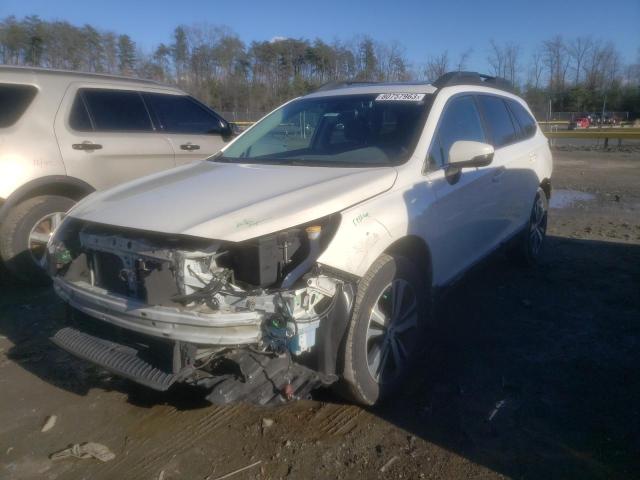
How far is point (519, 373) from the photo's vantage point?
3516 millimetres

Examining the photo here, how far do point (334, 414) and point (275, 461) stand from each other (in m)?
0.51

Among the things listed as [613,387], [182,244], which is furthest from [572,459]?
[182,244]

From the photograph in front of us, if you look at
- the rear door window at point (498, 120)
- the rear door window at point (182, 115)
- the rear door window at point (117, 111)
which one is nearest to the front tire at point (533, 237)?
the rear door window at point (498, 120)

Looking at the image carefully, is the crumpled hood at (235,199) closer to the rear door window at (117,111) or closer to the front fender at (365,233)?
the front fender at (365,233)

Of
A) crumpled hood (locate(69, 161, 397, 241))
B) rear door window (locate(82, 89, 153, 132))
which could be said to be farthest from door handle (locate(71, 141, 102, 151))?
crumpled hood (locate(69, 161, 397, 241))

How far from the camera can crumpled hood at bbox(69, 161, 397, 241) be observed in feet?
8.33

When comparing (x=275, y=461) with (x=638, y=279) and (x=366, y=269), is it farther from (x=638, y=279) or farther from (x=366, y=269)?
(x=638, y=279)

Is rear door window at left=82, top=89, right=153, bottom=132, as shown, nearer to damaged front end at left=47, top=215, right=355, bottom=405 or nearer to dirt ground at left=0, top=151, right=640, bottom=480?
dirt ground at left=0, top=151, right=640, bottom=480

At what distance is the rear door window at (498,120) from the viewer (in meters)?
4.59

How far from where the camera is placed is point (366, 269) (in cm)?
278

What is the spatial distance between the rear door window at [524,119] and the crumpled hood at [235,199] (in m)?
2.78

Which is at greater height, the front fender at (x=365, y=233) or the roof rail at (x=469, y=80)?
the roof rail at (x=469, y=80)

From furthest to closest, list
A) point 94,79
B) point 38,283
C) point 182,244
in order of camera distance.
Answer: point 94,79 → point 38,283 → point 182,244

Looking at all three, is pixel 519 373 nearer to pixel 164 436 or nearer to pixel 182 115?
pixel 164 436
